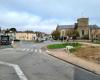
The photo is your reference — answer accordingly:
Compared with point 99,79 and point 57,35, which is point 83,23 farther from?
point 99,79

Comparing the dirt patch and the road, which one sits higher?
the road

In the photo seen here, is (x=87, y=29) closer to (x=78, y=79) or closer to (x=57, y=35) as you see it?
(x=57, y=35)

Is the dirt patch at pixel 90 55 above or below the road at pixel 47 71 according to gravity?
below

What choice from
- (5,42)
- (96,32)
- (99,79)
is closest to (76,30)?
(96,32)

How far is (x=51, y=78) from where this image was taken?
1416 cm

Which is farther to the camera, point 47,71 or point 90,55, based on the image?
point 90,55

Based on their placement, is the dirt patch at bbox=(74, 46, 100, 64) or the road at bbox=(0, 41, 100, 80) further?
the dirt patch at bbox=(74, 46, 100, 64)

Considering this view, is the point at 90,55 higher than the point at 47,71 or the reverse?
the reverse

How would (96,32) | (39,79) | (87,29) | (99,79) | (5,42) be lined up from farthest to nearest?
1. (87,29)
2. (96,32)
3. (5,42)
4. (99,79)
5. (39,79)

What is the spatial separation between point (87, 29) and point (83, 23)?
15.2 ft

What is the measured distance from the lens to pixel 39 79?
13.7 metres

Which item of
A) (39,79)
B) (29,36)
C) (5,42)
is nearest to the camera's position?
(39,79)

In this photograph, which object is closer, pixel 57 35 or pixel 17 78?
pixel 17 78

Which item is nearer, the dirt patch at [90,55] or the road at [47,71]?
the road at [47,71]
